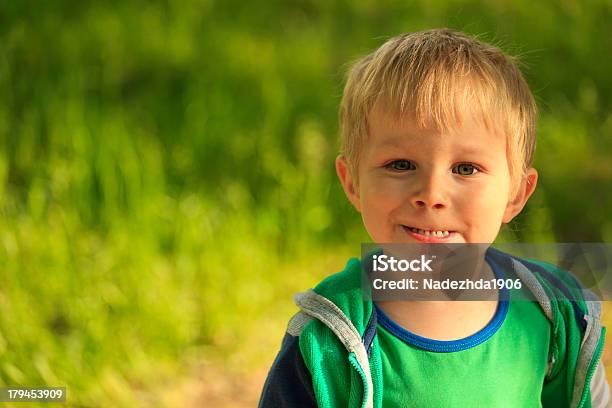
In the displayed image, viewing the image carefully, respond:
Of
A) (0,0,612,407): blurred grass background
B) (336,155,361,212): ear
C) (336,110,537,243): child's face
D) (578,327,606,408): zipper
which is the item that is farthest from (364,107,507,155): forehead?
(0,0,612,407): blurred grass background

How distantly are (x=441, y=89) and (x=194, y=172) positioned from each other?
6.19ft

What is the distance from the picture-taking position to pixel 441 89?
165 centimetres

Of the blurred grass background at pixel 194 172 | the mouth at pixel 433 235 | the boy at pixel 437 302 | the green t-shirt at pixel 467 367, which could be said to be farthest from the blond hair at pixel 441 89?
the blurred grass background at pixel 194 172

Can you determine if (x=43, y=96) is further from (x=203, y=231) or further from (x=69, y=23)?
(x=203, y=231)

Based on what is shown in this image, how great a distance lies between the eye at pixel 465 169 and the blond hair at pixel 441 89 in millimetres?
84

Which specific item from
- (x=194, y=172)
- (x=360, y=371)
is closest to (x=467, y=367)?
(x=360, y=371)

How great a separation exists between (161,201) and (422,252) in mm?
1684

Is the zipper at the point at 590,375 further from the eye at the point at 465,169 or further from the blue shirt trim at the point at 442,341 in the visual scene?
the eye at the point at 465,169

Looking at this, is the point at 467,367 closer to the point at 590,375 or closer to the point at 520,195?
the point at 590,375

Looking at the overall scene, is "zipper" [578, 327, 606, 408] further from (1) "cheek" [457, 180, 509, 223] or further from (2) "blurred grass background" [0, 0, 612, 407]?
(2) "blurred grass background" [0, 0, 612, 407]

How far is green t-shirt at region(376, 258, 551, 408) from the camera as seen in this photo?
1.66 meters

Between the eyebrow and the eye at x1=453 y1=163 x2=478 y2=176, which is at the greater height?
the eyebrow

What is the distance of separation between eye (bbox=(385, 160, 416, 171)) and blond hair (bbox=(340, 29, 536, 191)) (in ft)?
0.28

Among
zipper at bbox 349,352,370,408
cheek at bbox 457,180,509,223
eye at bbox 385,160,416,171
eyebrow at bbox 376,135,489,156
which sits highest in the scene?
eyebrow at bbox 376,135,489,156
